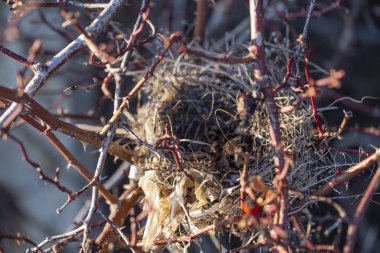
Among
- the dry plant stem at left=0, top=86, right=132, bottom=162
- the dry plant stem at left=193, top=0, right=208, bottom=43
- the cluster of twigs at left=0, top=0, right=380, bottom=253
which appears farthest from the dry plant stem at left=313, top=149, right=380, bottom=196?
the dry plant stem at left=193, top=0, right=208, bottom=43

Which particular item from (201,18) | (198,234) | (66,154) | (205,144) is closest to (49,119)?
(66,154)

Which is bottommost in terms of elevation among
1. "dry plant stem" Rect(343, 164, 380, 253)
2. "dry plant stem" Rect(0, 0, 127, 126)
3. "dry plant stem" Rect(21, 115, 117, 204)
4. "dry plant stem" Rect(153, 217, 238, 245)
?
"dry plant stem" Rect(153, 217, 238, 245)

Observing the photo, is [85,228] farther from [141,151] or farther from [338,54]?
[338,54]

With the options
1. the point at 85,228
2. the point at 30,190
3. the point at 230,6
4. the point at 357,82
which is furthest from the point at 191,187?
the point at 30,190

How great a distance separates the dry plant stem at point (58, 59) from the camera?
1.15 metres

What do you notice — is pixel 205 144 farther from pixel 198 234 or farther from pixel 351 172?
pixel 351 172

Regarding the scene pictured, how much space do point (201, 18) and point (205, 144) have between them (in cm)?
46

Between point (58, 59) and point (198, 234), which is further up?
point (58, 59)

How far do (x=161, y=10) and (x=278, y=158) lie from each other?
1.45 meters

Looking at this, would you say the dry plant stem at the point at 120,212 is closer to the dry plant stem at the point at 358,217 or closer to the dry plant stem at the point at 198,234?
the dry plant stem at the point at 198,234

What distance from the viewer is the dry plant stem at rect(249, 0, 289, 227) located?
3.57 feet

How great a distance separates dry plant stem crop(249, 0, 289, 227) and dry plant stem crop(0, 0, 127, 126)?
0.92ft

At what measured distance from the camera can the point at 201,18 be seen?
191 centimetres

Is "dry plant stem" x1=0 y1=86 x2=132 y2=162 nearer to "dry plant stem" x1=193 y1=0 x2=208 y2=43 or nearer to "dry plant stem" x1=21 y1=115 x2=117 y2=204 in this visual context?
"dry plant stem" x1=21 y1=115 x2=117 y2=204
